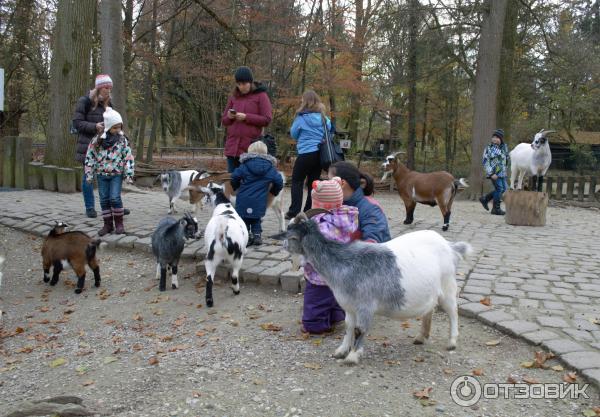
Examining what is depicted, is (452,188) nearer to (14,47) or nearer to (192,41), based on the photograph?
(14,47)

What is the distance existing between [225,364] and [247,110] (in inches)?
152

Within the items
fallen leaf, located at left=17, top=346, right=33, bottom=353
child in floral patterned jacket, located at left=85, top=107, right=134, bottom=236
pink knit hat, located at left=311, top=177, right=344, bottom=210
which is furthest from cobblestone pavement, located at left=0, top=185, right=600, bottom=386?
fallen leaf, located at left=17, top=346, right=33, bottom=353

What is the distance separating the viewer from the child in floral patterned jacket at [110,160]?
23.1ft

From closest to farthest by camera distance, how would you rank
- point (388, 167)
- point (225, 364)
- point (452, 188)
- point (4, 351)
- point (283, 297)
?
point (225, 364)
point (4, 351)
point (283, 297)
point (452, 188)
point (388, 167)

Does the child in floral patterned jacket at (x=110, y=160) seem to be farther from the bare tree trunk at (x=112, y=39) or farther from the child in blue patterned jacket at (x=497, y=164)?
the child in blue patterned jacket at (x=497, y=164)

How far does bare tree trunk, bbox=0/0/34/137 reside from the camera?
1694cm

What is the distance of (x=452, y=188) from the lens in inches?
328

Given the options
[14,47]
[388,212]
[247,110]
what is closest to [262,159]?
[247,110]

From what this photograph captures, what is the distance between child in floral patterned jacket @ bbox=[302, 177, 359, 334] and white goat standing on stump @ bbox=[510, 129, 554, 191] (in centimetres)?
888

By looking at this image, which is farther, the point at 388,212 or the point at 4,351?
the point at 388,212

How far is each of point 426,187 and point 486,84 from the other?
7168 millimetres

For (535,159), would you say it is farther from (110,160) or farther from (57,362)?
(57,362)

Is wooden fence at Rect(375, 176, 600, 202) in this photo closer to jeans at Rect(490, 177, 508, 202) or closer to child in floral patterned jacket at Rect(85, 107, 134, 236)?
jeans at Rect(490, 177, 508, 202)

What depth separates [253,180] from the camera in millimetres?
6211
